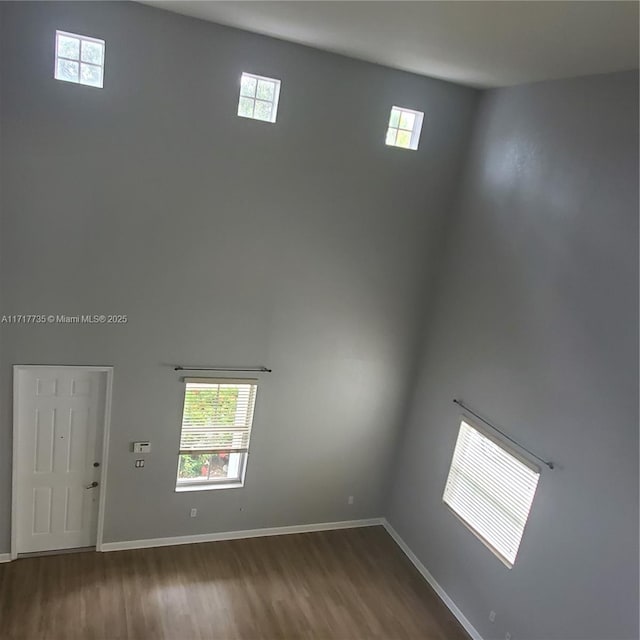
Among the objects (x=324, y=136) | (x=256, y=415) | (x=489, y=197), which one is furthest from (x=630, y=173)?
(x=256, y=415)

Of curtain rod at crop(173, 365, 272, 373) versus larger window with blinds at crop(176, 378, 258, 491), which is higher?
curtain rod at crop(173, 365, 272, 373)

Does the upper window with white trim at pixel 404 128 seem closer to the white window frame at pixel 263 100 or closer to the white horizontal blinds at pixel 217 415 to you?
the white window frame at pixel 263 100

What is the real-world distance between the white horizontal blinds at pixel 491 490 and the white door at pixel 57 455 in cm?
410

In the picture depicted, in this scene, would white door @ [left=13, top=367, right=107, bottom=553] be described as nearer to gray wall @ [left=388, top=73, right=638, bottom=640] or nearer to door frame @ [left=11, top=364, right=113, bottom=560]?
door frame @ [left=11, top=364, right=113, bottom=560]

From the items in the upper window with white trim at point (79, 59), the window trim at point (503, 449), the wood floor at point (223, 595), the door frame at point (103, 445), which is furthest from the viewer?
the door frame at point (103, 445)

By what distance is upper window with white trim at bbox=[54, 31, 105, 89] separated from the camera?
478 cm

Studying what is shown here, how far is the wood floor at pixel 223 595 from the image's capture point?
208 inches

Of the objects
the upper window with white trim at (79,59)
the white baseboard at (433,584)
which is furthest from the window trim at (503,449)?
the upper window with white trim at (79,59)

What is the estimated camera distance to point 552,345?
496cm

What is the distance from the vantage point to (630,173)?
4.32 m

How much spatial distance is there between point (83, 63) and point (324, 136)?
2410 mm

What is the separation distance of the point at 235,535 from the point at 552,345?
179 inches

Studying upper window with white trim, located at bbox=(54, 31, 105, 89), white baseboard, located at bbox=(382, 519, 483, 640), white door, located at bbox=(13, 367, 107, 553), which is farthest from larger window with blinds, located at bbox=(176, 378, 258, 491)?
upper window with white trim, located at bbox=(54, 31, 105, 89)

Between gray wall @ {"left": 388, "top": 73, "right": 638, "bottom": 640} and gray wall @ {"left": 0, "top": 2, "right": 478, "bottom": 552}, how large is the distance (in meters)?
0.69
